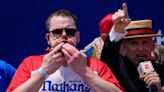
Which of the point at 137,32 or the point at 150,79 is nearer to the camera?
the point at 150,79

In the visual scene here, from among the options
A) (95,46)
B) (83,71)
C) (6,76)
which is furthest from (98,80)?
(95,46)

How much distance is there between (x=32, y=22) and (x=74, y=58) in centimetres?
132

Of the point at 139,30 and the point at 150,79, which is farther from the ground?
the point at 139,30

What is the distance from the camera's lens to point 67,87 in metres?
2.09

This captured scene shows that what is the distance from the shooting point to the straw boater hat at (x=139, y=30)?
2609 mm

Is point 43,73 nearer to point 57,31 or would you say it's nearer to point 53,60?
point 53,60

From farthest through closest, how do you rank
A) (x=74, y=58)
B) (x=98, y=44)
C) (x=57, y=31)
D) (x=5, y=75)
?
1. (x=98, y=44)
2. (x=5, y=75)
3. (x=57, y=31)
4. (x=74, y=58)

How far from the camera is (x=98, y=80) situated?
2018 mm

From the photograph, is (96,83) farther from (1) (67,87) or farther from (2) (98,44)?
(2) (98,44)

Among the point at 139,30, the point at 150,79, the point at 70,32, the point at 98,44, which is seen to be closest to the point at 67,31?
the point at 70,32

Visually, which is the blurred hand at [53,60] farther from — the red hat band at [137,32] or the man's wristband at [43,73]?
the red hat band at [137,32]

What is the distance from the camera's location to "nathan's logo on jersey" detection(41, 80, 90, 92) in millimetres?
2082

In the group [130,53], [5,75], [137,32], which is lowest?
[5,75]

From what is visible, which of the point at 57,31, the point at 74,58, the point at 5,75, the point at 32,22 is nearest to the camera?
the point at 74,58
